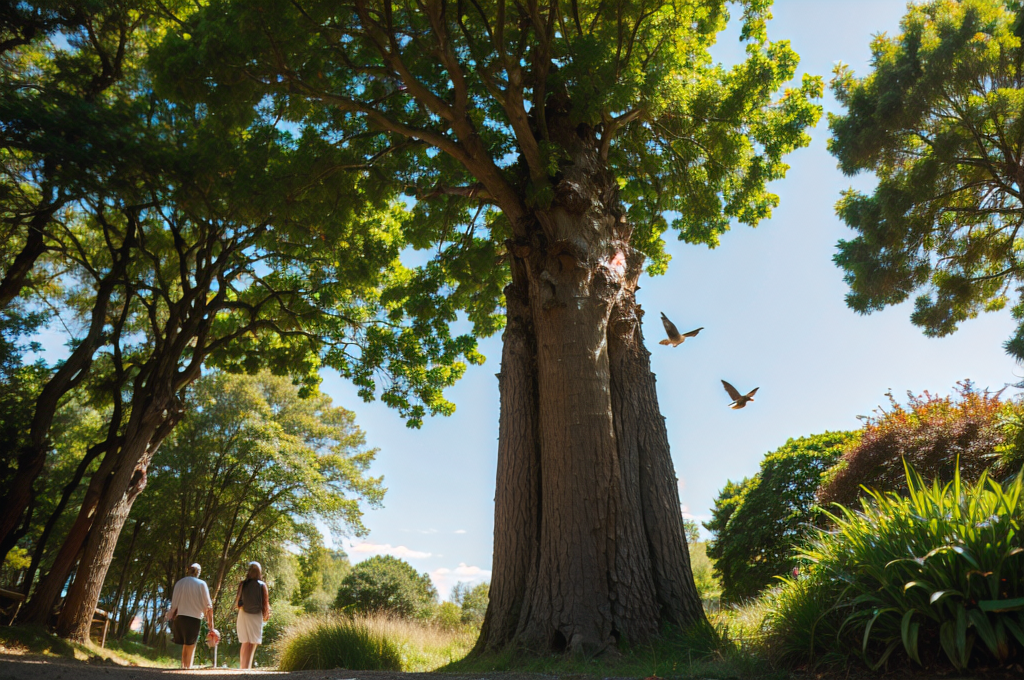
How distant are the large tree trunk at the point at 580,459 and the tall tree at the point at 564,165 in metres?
0.02

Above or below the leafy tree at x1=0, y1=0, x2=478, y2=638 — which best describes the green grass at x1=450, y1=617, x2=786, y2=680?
below

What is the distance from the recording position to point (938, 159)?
36.7 ft

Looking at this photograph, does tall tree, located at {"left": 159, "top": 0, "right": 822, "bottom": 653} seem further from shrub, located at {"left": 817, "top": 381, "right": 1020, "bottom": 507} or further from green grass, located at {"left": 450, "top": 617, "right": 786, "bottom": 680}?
shrub, located at {"left": 817, "top": 381, "right": 1020, "bottom": 507}

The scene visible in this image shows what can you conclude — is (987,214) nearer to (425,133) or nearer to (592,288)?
(592,288)

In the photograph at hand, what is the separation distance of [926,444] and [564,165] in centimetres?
637

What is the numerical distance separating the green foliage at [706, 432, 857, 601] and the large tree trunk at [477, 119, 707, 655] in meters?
4.12

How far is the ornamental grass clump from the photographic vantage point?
11.3 feet

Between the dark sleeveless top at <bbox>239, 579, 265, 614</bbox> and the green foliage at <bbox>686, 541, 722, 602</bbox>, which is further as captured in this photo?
the green foliage at <bbox>686, 541, 722, 602</bbox>

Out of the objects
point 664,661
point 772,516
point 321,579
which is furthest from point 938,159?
point 321,579

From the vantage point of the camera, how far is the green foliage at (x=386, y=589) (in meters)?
24.7

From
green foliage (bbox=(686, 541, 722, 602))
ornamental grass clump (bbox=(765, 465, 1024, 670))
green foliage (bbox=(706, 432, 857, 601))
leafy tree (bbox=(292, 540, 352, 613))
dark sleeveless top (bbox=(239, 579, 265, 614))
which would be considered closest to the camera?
ornamental grass clump (bbox=(765, 465, 1024, 670))

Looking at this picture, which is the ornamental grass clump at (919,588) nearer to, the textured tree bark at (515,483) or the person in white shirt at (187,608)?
the textured tree bark at (515,483)

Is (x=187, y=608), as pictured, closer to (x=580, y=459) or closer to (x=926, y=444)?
(x=580, y=459)

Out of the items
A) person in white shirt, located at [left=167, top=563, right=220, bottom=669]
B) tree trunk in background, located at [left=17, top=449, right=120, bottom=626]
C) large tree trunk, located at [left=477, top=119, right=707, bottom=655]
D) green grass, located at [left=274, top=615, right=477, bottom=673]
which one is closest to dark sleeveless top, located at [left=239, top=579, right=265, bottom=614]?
person in white shirt, located at [left=167, top=563, right=220, bottom=669]
